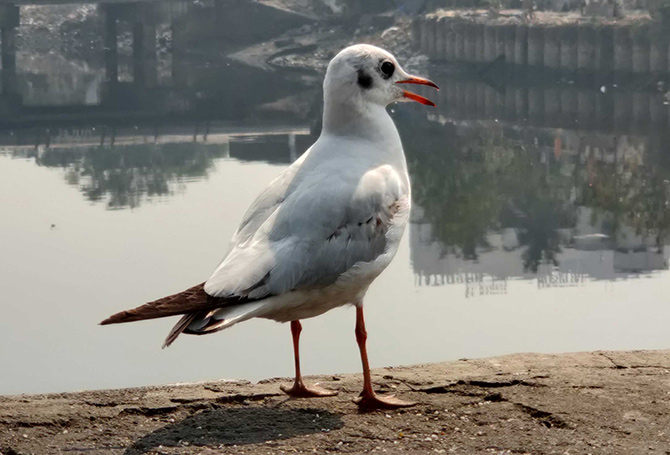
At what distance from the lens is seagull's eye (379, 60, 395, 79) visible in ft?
14.1

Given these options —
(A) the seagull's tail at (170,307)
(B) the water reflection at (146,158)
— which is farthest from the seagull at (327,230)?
(B) the water reflection at (146,158)

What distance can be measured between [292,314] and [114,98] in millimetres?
28874

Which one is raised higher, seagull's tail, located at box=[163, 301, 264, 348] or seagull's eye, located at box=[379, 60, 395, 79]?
seagull's eye, located at box=[379, 60, 395, 79]

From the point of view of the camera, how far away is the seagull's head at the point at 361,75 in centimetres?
427

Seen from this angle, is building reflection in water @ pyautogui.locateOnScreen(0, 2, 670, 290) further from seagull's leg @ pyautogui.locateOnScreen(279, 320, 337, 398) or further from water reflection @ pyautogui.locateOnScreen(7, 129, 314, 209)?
seagull's leg @ pyautogui.locateOnScreen(279, 320, 337, 398)

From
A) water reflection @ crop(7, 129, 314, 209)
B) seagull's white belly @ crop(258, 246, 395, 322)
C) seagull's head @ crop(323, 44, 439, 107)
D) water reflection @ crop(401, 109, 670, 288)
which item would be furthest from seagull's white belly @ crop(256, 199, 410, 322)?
water reflection @ crop(7, 129, 314, 209)

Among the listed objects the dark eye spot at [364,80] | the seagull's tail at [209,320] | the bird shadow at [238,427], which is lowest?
the bird shadow at [238,427]

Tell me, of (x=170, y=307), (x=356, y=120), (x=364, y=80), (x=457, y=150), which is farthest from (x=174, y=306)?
(x=457, y=150)

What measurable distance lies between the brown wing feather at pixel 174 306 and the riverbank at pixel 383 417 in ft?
1.63

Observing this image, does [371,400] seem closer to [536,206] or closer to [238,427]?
[238,427]

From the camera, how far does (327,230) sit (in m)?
3.86

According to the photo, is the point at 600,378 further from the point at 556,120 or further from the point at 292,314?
the point at 556,120

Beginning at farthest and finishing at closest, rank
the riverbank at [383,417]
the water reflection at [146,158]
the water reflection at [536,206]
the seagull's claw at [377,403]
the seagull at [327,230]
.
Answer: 1. the water reflection at [146,158]
2. the water reflection at [536,206]
3. the seagull's claw at [377,403]
4. the riverbank at [383,417]
5. the seagull at [327,230]

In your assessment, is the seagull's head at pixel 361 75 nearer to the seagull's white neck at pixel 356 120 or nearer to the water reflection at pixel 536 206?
the seagull's white neck at pixel 356 120
